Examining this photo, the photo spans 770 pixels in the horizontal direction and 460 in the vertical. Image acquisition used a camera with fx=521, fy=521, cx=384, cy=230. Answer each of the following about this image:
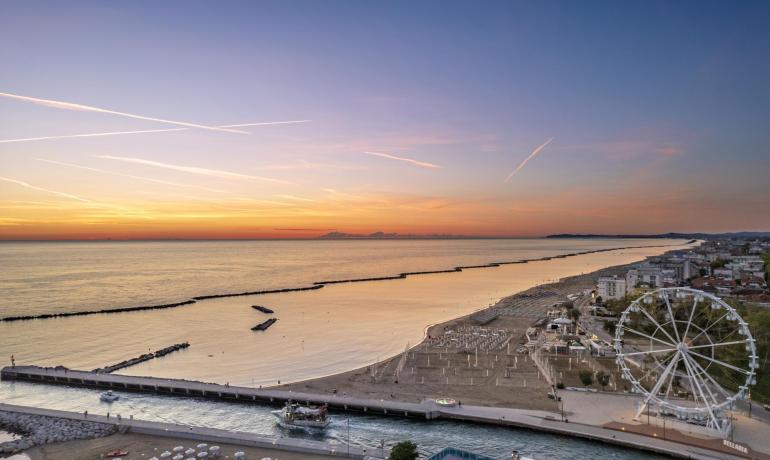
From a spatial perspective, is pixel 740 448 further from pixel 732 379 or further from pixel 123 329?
pixel 123 329

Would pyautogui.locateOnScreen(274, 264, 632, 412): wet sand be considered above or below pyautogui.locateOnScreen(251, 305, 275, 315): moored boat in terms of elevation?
above

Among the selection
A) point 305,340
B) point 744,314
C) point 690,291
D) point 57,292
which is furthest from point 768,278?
point 57,292

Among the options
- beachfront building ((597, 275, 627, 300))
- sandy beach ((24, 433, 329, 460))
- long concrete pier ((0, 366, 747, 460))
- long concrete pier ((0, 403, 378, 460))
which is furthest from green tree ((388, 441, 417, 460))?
beachfront building ((597, 275, 627, 300))

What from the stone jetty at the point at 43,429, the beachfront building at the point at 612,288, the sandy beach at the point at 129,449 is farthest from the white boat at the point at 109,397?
the beachfront building at the point at 612,288

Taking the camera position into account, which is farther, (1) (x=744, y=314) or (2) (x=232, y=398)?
(1) (x=744, y=314)

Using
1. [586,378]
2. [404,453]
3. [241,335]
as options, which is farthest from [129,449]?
[241,335]

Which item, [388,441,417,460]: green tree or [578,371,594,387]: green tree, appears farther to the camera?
[578,371,594,387]: green tree

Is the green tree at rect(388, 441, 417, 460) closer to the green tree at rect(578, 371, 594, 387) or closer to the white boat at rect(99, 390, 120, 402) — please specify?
the green tree at rect(578, 371, 594, 387)
